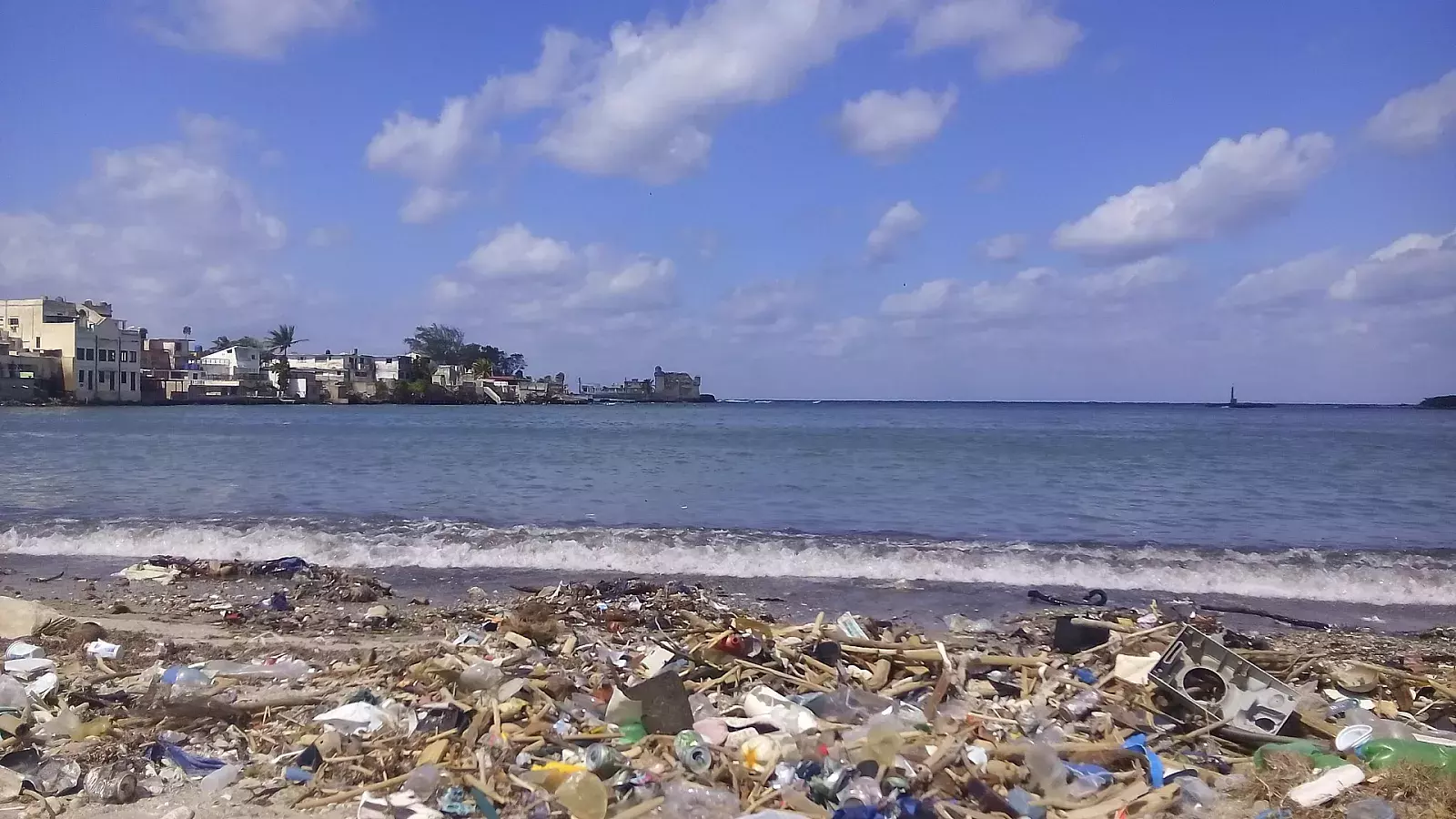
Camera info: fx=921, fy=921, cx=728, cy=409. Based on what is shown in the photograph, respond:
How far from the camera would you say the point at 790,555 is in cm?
1368

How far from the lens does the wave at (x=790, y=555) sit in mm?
12422

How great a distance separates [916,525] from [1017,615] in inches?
267

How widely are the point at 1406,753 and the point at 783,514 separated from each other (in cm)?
1361

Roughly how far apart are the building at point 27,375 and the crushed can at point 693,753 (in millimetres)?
95465

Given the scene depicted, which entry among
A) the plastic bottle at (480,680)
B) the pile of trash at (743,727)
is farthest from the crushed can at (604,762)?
the plastic bottle at (480,680)

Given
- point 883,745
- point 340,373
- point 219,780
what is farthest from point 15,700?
point 340,373

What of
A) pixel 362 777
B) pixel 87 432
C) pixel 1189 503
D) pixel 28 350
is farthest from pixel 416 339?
pixel 362 777

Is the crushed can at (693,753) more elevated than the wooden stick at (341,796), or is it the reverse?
the crushed can at (693,753)

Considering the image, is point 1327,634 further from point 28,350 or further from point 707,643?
point 28,350

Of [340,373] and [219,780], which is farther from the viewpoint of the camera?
[340,373]

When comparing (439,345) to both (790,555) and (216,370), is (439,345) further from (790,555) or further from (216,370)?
(790,555)

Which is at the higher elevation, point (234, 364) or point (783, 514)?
point (234, 364)

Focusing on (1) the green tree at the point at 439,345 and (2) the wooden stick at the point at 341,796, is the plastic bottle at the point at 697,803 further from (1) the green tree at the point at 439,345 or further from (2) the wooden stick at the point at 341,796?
(1) the green tree at the point at 439,345

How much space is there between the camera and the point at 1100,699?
596 centimetres
